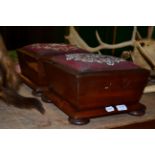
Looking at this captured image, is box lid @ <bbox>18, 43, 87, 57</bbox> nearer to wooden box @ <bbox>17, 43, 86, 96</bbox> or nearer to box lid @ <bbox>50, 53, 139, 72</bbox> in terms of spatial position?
wooden box @ <bbox>17, 43, 86, 96</bbox>

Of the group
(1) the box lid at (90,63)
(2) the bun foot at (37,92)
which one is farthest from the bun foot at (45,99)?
(1) the box lid at (90,63)

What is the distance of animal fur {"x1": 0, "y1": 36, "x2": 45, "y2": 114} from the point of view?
864 mm

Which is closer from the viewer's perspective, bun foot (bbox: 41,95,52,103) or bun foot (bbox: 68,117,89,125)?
bun foot (bbox: 68,117,89,125)

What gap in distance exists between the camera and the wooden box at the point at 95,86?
32.8 inches

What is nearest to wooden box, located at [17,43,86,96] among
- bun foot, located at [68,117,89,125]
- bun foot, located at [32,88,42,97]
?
bun foot, located at [32,88,42,97]

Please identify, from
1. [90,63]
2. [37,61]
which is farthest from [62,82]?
[37,61]

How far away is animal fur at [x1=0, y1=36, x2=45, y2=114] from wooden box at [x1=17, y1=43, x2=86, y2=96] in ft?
0.56

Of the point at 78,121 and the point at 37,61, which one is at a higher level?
the point at 37,61

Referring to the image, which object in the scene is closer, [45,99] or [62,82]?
[62,82]

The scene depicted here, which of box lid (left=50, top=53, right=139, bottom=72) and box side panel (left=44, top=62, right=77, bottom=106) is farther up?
box lid (left=50, top=53, right=139, bottom=72)

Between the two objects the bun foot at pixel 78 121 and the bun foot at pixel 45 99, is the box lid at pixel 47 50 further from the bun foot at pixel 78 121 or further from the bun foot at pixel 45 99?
the bun foot at pixel 78 121

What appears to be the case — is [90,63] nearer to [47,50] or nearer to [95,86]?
[95,86]

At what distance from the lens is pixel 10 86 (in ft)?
2.94

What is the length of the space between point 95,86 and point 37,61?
0.33 m
